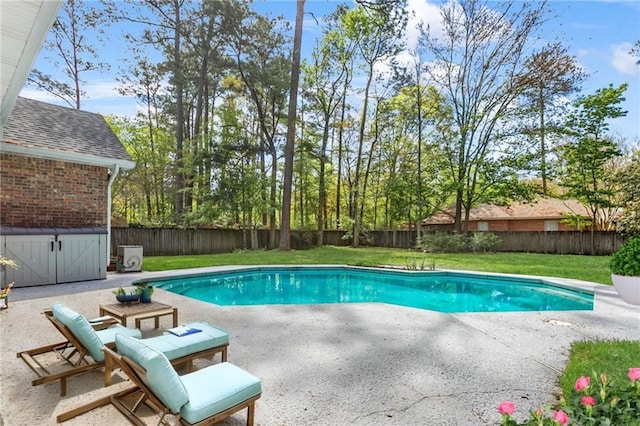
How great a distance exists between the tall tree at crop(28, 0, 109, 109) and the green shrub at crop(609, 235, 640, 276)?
70.2 feet

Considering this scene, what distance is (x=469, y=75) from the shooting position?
725 inches

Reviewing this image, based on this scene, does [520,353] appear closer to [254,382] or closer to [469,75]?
[254,382]

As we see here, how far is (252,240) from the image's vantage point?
59.3 ft

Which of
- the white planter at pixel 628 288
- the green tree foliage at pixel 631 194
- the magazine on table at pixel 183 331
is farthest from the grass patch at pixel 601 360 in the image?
the green tree foliage at pixel 631 194

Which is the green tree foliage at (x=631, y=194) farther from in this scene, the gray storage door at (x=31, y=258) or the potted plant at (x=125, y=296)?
the gray storage door at (x=31, y=258)

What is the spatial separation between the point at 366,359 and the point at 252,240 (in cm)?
1485

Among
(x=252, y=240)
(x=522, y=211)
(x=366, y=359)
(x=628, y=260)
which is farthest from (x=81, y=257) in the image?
(x=522, y=211)

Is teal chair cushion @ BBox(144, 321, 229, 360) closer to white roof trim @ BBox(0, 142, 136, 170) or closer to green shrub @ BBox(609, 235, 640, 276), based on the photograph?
white roof trim @ BBox(0, 142, 136, 170)

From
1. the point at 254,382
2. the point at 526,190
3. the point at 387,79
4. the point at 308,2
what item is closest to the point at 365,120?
the point at 387,79

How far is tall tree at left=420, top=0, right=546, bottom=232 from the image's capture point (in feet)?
55.7

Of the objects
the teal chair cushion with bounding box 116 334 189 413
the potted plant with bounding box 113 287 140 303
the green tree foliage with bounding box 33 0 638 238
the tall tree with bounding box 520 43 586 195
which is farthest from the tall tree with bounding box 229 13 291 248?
the teal chair cushion with bounding box 116 334 189 413

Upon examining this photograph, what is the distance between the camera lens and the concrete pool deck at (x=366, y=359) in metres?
2.73

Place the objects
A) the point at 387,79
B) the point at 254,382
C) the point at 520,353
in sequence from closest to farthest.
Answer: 1. the point at 254,382
2. the point at 520,353
3. the point at 387,79

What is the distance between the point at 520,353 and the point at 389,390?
6.31 feet
